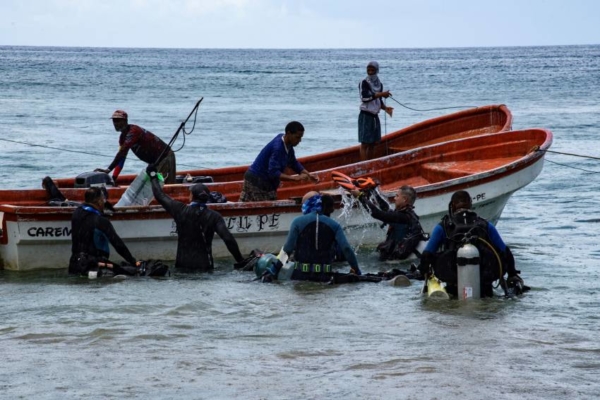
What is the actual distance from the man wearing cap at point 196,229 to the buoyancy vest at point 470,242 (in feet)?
9.14

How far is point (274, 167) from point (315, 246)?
5.67 feet

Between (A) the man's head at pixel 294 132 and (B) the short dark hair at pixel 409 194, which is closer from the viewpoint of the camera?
(A) the man's head at pixel 294 132

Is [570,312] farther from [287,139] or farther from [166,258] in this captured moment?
[166,258]

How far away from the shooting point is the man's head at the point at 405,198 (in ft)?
40.6

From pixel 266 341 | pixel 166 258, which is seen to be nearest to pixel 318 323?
pixel 266 341

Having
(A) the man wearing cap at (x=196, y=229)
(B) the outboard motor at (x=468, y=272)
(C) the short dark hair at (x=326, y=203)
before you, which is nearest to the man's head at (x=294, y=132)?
(A) the man wearing cap at (x=196, y=229)

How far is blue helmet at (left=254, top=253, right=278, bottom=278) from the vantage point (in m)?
11.7

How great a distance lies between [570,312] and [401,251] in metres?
2.63

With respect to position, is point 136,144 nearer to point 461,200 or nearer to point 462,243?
point 461,200

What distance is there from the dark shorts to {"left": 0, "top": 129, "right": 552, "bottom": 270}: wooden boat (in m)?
0.97

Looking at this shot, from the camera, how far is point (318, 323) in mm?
9859

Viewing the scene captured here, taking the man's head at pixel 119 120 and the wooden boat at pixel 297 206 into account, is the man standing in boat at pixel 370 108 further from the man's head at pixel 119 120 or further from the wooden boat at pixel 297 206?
the man's head at pixel 119 120

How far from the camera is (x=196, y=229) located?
11891mm

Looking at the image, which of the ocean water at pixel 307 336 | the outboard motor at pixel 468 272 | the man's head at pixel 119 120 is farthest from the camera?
the man's head at pixel 119 120
